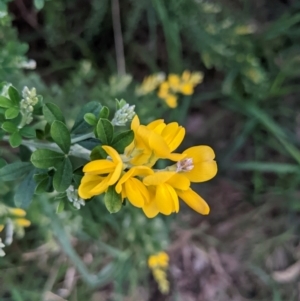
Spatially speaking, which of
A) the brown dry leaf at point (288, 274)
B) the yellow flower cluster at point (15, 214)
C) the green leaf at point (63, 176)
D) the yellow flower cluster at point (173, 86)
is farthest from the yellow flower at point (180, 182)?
the brown dry leaf at point (288, 274)

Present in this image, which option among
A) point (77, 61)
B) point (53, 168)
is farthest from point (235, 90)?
point (53, 168)

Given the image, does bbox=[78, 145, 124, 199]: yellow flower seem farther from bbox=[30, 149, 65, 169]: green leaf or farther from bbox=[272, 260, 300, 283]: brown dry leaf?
bbox=[272, 260, 300, 283]: brown dry leaf

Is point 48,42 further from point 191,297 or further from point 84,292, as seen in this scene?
point 191,297

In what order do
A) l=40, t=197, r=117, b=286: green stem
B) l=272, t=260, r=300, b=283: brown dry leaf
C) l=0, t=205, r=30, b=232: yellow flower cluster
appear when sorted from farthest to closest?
l=272, t=260, r=300, b=283: brown dry leaf < l=40, t=197, r=117, b=286: green stem < l=0, t=205, r=30, b=232: yellow flower cluster

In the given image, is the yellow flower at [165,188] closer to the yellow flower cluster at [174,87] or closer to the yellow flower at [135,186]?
the yellow flower at [135,186]

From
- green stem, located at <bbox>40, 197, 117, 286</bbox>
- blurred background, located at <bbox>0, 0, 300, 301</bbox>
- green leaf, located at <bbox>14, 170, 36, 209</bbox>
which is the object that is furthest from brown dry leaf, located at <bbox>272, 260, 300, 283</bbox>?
green leaf, located at <bbox>14, 170, 36, 209</bbox>

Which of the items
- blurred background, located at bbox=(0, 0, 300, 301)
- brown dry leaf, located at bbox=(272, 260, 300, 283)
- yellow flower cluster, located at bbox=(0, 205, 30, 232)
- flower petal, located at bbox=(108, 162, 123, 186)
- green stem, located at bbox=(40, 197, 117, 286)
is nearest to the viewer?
flower petal, located at bbox=(108, 162, 123, 186)
